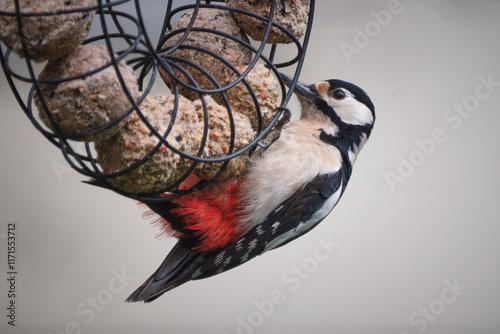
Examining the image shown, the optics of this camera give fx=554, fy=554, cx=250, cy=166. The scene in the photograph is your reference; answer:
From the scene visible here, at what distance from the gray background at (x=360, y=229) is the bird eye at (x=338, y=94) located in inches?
42.3

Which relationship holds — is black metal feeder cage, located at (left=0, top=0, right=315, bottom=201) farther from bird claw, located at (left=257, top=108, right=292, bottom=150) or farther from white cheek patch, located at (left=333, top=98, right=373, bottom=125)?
white cheek patch, located at (left=333, top=98, right=373, bottom=125)

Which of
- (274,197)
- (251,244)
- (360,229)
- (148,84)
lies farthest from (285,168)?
(360,229)

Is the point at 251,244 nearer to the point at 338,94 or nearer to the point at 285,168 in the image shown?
the point at 285,168

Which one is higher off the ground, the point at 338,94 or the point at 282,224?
the point at 338,94

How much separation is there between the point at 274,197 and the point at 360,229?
4.31ft

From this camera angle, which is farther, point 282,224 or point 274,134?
point 282,224

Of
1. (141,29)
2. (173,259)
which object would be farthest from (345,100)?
(141,29)

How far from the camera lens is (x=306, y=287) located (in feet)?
9.09

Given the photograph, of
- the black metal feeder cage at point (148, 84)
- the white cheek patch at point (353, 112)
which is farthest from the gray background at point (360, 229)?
the black metal feeder cage at point (148, 84)

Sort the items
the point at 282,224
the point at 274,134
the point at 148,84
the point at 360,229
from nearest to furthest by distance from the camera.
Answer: the point at 148,84, the point at 274,134, the point at 282,224, the point at 360,229

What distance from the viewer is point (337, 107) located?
5.36 ft

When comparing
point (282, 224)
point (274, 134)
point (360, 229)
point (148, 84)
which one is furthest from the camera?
point (360, 229)

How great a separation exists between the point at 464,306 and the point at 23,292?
2199mm

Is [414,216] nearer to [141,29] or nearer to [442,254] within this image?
[442,254]
